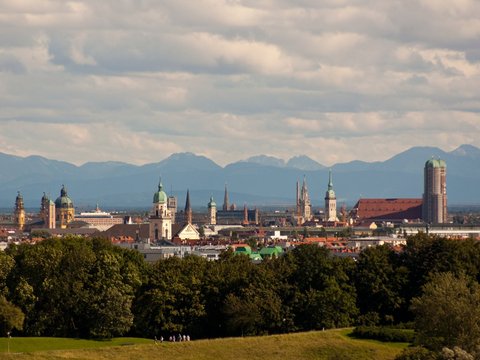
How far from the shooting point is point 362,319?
79000 millimetres

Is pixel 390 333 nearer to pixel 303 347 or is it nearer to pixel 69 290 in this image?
pixel 303 347

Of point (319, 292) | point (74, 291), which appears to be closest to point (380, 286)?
point (319, 292)

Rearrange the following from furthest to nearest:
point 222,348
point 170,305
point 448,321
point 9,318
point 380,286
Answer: point 380,286
point 170,305
point 9,318
point 222,348
point 448,321

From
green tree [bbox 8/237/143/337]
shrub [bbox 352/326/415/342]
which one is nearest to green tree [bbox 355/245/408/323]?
shrub [bbox 352/326/415/342]

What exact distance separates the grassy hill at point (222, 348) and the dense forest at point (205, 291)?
4.08 metres

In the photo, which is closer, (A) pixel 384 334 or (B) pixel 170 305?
(A) pixel 384 334

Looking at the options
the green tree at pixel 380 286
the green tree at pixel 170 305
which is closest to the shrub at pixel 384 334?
the green tree at pixel 380 286

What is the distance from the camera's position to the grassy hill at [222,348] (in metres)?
64.9

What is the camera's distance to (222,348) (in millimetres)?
67062

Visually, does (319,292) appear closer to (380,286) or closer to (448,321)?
(380,286)

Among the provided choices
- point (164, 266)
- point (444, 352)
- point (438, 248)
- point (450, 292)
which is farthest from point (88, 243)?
point (444, 352)

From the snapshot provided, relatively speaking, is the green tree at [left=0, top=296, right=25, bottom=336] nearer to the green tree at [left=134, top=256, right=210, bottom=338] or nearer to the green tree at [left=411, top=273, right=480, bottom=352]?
the green tree at [left=134, top=256, right=210, bottom=338]

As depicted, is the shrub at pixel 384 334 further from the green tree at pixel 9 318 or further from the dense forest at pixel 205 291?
the green tree at pixel 9 318

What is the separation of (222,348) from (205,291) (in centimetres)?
1227
